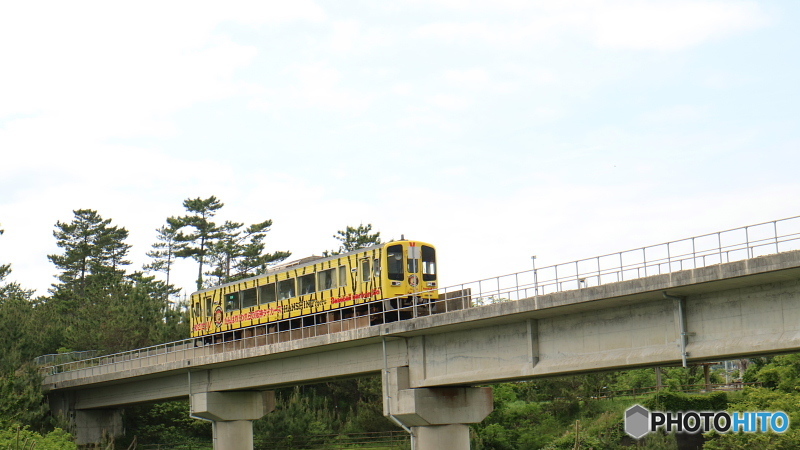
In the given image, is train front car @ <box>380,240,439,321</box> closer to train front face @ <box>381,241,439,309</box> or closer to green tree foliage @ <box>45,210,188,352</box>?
train front face @ <box>381,241,439,309</box>

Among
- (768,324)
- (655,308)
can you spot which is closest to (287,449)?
(655,308)

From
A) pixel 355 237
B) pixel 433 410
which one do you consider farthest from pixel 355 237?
pixel 433 410

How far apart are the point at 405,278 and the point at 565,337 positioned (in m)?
9.07

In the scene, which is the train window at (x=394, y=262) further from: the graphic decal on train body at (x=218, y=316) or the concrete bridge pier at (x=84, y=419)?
the concrete bridge pier at (x=84, y=419)

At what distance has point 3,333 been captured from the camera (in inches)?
1874

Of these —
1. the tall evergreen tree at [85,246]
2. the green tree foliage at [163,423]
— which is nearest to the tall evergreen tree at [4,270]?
the tall evergreen tree at [85,246]

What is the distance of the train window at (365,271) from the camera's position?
32750 mm

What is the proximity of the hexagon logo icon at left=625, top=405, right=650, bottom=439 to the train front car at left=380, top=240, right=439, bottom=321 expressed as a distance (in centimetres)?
1292

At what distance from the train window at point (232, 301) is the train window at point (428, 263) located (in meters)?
9.81

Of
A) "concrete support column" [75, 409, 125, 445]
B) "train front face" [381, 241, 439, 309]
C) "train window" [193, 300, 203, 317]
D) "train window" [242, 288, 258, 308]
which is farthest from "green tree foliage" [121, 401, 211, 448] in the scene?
"train front face" [381, 241, 439, 309]

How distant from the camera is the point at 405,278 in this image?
32.6m

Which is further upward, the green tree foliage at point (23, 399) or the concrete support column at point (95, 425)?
the green tree foliage at point (23, 399)

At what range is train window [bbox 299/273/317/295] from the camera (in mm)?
34906

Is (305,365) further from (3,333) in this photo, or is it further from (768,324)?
(3,333)
